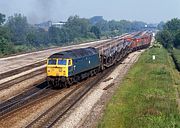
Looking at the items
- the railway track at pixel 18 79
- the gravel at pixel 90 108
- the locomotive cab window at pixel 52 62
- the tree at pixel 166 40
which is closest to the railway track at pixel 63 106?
the gravel at pixel 90 108

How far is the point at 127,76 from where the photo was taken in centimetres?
3884

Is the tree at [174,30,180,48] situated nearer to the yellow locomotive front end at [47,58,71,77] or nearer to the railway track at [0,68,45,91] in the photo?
the railway track at [0,68,45,91]

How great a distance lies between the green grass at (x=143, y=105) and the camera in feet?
65.8

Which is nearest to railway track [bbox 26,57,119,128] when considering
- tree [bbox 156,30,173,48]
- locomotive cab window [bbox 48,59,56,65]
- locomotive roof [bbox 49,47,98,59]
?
locomotive roof [bbox 49,47,98,59]

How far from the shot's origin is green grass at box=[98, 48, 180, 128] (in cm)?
2005

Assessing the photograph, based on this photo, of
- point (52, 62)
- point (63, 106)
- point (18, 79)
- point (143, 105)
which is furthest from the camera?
point (18, 79)

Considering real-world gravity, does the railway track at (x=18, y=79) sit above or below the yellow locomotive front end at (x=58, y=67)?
below

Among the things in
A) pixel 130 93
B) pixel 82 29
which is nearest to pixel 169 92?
pixel 130 93

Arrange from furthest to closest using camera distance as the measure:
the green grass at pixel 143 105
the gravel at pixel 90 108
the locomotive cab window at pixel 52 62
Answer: the locomotive cab window at pixel 52 62, the gravel at pixel 90 108, the green grass at pixel 143 105

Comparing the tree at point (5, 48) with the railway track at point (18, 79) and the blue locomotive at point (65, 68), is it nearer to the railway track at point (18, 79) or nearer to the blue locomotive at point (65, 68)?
the railway track at point (18, 79)

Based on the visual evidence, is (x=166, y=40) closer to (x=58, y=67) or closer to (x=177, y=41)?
(x=177, y=41)

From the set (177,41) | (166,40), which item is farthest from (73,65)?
(177,41)

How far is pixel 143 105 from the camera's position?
24.4m

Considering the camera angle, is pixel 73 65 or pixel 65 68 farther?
pixel 73 65
